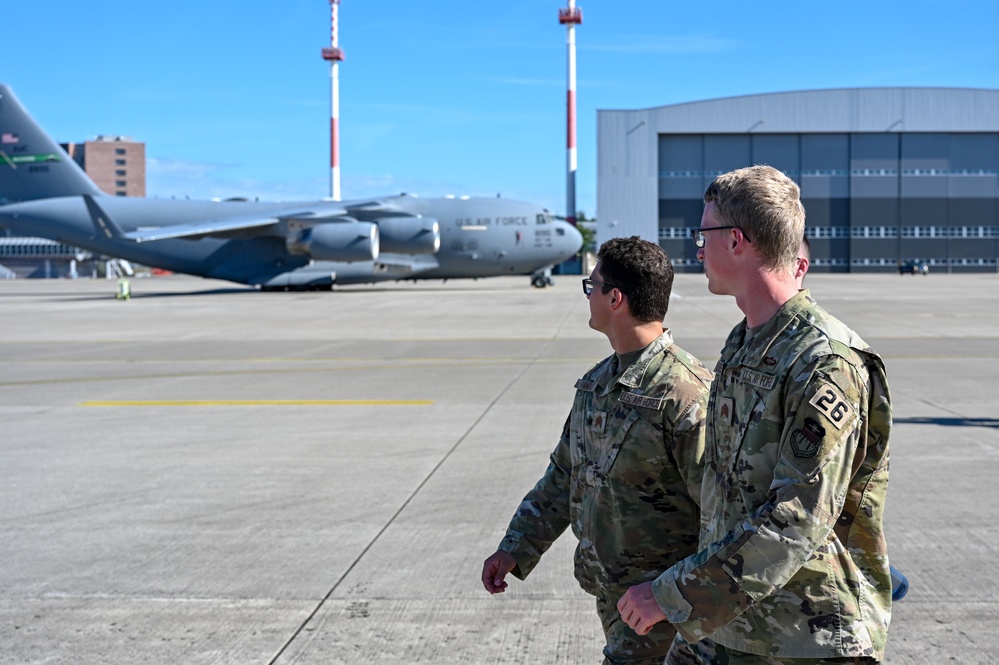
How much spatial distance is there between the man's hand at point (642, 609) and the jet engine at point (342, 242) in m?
34.5

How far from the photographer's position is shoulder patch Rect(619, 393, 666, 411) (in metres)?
3.17

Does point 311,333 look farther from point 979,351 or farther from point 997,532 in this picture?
point 997,532

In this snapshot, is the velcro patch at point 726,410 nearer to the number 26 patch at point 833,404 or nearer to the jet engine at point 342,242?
the number 26 patch at point 833,404

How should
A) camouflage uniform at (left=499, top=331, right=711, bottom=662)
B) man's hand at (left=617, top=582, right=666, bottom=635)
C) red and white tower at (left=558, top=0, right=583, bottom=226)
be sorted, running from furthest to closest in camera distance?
red and white tower at (left=558, top=0, right=583, bottom=226) < camouflage uniform at (left=499, top=331, right=711, bottom=662) < man's hand at (left=617, top=582, right=666, bottom=635)

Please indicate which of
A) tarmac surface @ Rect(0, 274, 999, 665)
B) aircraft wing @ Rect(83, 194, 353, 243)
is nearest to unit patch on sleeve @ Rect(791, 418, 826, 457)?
tarmac surface @ Rect(0, 274, 999, 665)

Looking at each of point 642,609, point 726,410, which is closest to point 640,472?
point 726,410

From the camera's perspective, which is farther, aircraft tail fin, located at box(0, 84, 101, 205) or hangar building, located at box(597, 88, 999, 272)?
hangar building, located at box(597, 88, 999, 272)

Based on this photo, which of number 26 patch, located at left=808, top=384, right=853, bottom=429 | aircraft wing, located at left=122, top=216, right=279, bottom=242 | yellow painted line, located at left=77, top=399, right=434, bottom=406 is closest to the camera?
number 26 patch, located at left=808, top=384, right=853, bottom=429

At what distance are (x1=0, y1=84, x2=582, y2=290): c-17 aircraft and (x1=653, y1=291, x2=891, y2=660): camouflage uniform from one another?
35.1m

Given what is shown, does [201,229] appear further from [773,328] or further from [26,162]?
[773,328]

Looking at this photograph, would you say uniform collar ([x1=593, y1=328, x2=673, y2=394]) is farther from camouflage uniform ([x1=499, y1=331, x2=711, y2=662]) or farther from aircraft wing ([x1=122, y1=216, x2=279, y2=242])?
aircraft wing ([x1=122, y1=216, x2=279, y2=242])

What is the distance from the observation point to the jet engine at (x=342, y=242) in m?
36.5

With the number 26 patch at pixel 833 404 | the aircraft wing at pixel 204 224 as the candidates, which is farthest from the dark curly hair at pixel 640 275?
the aircraft wing at pixel 204 224

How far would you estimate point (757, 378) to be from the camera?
2430 mm
